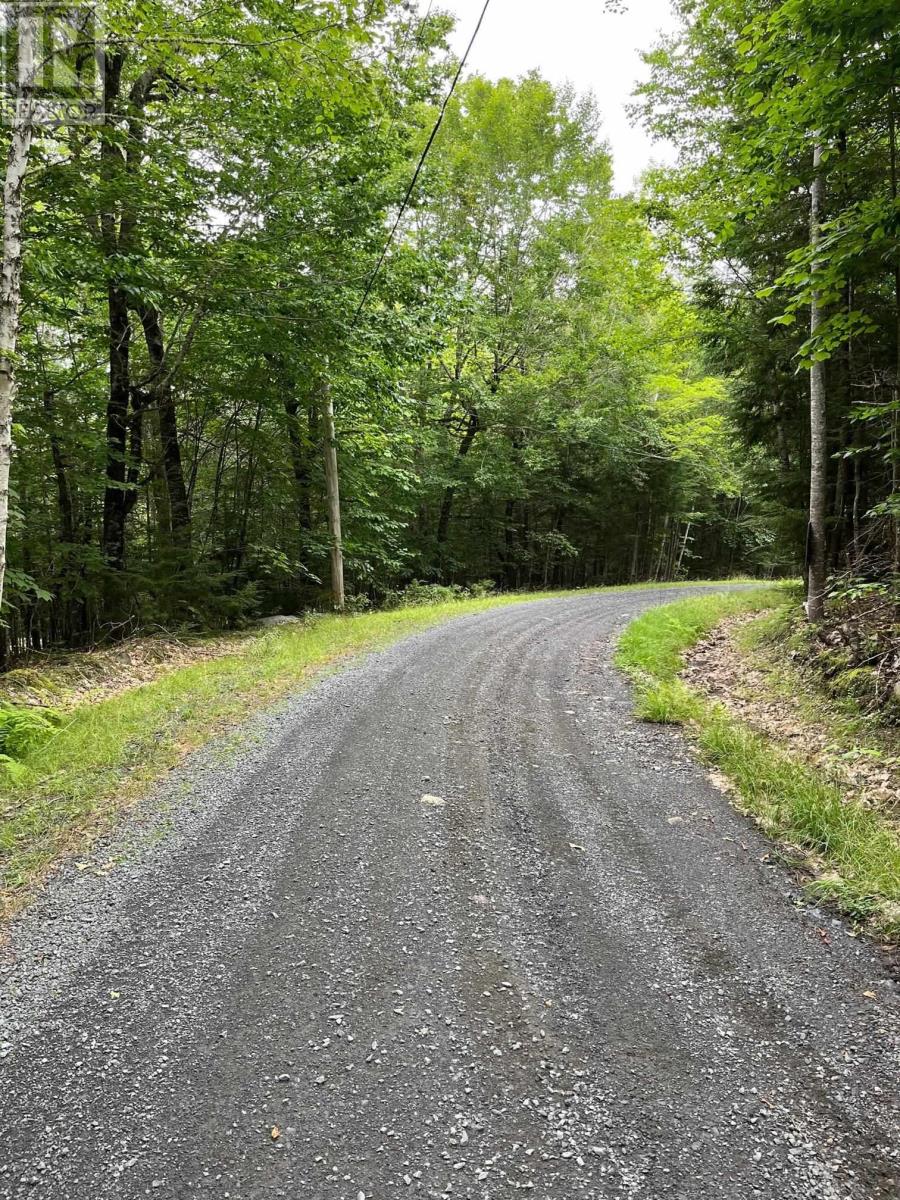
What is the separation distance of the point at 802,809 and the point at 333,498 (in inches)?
405

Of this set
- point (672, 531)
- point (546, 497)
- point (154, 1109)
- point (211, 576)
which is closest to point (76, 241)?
point (211, 576)

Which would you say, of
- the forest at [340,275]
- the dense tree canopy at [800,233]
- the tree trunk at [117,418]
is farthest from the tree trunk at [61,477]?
the dense tree canopy at [800,233]

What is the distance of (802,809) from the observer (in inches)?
141

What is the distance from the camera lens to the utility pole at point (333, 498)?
37.6ft

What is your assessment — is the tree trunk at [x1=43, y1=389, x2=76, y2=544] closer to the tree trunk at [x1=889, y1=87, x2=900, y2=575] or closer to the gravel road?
the gravel road

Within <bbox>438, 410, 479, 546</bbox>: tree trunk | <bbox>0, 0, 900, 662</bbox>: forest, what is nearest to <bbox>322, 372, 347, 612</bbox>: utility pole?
<bbox>0, 0, 900, 662</bbox>: forest

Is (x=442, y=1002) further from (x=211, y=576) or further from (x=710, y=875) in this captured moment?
(x=211, y=576)

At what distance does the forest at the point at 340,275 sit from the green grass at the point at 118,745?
6.12ft

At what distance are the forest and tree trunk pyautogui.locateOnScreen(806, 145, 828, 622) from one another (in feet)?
0.13

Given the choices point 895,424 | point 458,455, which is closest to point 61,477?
point 895,424

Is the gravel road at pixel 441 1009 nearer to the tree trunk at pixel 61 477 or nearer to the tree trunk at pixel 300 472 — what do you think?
the tree trunk at pixel 61 477

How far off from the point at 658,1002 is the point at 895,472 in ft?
17.4

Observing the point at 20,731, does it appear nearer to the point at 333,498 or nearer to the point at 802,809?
the point at 802,809

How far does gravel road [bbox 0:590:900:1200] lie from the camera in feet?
5.54
